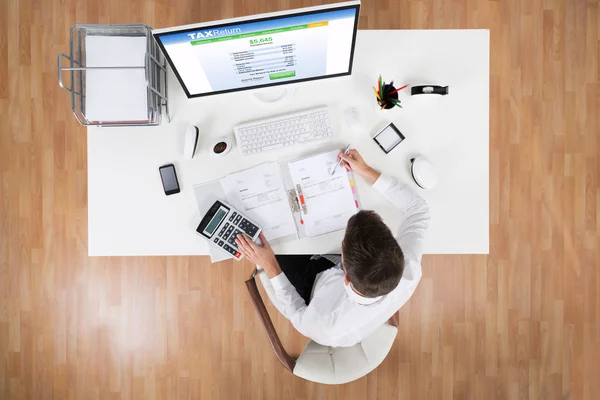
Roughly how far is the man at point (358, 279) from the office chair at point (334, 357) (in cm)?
10

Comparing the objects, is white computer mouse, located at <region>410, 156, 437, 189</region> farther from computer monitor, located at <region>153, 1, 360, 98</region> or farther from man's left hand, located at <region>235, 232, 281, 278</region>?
man's left hand, located at <region>235, 232, 281, 278</region>

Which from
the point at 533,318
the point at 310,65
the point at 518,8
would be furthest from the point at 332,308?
the point at 518,8

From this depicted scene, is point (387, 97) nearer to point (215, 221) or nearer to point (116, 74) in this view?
point (215, 221)

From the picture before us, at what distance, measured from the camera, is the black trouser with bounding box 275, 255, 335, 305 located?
5.46ft

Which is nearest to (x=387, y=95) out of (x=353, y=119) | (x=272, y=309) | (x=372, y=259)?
(x=353, y=119)

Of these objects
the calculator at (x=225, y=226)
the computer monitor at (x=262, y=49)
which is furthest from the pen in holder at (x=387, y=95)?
the calculator at (x=225, y=226)

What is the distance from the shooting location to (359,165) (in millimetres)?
1354

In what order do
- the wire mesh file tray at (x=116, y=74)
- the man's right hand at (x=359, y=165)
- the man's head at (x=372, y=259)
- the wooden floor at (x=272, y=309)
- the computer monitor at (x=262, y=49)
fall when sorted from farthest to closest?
the wooden floor at (x=272, y=309) → the man's right hand at (x=359, y=165) → the wire mesh file tray at (x=116, y=74) → the man's head at (x=372, y=259) → the computer monitor at (x=262, y=49)

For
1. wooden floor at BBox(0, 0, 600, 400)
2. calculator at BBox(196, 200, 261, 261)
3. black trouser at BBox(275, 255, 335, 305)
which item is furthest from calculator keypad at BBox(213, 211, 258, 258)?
wooden floor at BBox(0, 0, 600, 400)

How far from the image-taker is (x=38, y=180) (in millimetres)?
2113

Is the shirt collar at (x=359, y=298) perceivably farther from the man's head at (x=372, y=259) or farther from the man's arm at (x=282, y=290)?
the man's arm at (x=282, y=290)

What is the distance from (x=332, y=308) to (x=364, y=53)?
933 mm

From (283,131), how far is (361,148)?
0.30m

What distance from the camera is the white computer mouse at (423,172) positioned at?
1.35m
